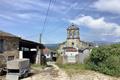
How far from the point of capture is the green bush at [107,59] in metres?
28.9

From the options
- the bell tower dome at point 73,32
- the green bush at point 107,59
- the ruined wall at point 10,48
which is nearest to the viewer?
the green bush at point 107,59

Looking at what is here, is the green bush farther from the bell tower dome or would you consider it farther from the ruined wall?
the bell tower dome

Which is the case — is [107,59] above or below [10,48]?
below

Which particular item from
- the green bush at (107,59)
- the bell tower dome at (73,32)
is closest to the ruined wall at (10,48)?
the green bush at (107,59)

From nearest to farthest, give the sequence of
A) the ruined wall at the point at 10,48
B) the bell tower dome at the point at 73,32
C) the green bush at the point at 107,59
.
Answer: the green bush at the point at 107,59 → the ruined wall at the point at 10,48 → the bell tower dome at the point at 73,32

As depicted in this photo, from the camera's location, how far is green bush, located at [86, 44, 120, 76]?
28.9m

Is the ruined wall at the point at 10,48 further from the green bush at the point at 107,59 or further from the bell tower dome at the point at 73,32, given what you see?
the bell tower dome at the point at 73,32

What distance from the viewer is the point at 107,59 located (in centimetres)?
3016

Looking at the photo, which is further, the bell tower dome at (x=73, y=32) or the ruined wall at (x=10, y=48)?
the bell tower dome at (x=73, y=32)

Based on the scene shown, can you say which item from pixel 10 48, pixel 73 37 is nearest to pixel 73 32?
pixel 73 37

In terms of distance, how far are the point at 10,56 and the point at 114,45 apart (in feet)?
44.3

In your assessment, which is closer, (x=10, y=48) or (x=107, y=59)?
(x=107, y=59)

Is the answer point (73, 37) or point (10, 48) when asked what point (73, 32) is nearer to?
point (73, 37)


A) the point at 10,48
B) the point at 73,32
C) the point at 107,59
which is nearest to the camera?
the point at 107,59
